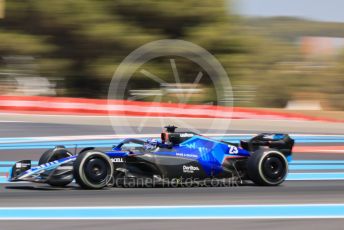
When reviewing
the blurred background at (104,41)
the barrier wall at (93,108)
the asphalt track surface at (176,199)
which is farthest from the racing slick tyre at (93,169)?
the blurred background at (104,41)

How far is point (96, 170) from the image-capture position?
7.45m

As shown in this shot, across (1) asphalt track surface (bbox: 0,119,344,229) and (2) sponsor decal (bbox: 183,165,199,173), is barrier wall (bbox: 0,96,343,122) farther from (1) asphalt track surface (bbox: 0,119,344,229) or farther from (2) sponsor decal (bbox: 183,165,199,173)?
(2) sponsor decal (bbox: 183,165,199,173)

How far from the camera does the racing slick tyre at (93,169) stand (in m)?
7.30

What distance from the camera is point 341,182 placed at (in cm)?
889

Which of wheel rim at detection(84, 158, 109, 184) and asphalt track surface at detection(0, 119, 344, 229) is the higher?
wheel rim at detection(84, 158, 109, 184)

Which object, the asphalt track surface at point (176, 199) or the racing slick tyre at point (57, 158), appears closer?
the asphalt track surface at point (176, 199)

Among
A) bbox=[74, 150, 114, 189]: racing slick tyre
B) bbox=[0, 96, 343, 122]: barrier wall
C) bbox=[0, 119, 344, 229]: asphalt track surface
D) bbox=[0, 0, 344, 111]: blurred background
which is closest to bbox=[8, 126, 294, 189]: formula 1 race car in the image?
bbox=[74, 150, 114, 189]: racing slick tyre

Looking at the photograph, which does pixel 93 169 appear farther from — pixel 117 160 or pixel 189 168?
pixel 189 168

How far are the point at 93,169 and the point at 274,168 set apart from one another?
236 centimetres

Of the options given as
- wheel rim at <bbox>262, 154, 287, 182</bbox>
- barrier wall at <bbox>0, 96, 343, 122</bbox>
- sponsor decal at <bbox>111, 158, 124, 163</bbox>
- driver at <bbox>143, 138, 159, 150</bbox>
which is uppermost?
barrier wall at <bbox>0, 96, 343, 122</bbox>

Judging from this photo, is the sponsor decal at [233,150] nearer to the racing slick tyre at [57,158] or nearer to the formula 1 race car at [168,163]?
the formula 1 race car at [168,163]

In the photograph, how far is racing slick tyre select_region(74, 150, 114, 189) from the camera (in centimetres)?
730

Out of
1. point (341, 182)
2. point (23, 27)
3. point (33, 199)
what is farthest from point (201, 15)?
point (33, 199)
